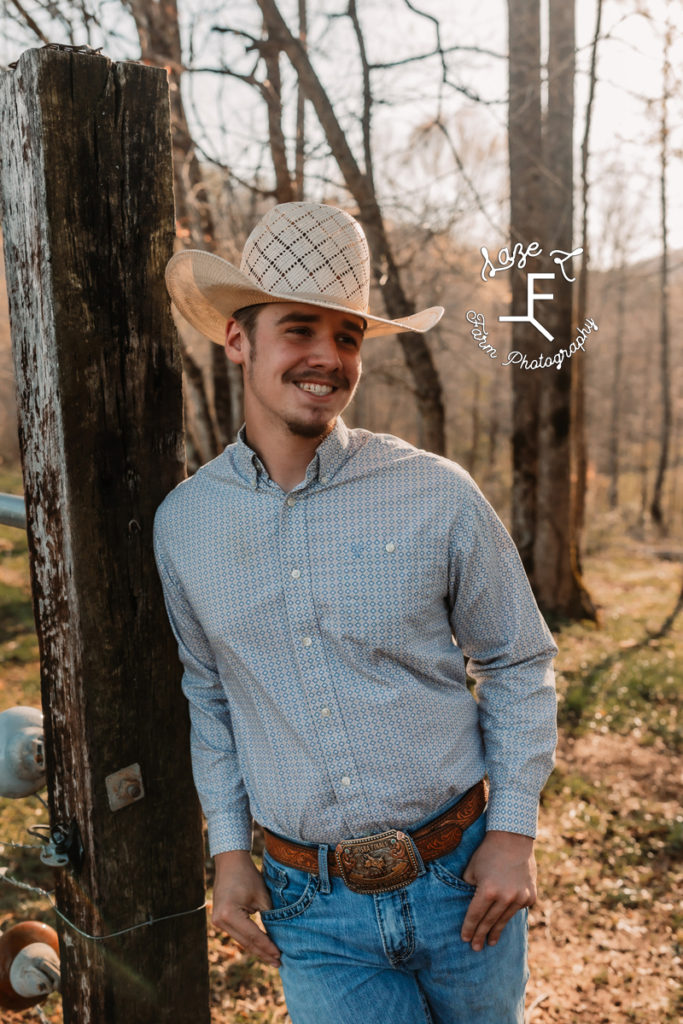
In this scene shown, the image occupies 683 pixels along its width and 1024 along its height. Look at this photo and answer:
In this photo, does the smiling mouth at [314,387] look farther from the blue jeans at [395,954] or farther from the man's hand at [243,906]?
the man's hand at [243,906]

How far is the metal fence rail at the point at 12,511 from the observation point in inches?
79.8

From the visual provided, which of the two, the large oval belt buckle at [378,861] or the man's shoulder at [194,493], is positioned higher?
the man's shoulder at [194,493]

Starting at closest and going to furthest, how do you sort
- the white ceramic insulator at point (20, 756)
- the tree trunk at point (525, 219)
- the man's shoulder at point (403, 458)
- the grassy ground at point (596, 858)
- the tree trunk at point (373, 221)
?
the man's shoulder at point (403, 458)
the white ceramic insulator at point (20, 756)
the grassy ground at point (596, 858)
the tree trunk at point (373, 221)
the tree trunk at point (525, 219)

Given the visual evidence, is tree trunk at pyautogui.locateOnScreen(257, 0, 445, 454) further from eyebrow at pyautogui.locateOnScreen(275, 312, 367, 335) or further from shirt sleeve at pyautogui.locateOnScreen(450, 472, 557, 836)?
shirt sleeve at pyautogui.locateOnScreen(450, 472, 557, 836)

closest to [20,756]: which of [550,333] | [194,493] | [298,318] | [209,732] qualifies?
[209,732]

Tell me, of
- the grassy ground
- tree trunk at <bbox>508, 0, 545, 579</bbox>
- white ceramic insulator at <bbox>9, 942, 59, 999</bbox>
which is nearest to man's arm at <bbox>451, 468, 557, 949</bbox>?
white ceramic insulator at <bbox>9, 942, 59, 999</bbox>

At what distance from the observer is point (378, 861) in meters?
1.74

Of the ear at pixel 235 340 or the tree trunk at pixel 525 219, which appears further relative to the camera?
the tree trunk at pixel 525 219

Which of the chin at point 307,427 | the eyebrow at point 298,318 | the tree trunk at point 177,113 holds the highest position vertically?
the tree trunk at point 177,113

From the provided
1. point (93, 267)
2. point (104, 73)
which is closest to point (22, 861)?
point (93, 267)

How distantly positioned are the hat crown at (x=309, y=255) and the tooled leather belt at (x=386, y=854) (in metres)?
1.20

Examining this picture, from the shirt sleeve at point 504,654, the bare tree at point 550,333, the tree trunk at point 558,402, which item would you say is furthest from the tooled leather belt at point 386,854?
the tree trunk at point 558,402

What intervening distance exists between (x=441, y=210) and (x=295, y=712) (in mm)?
6426

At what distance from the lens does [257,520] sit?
1883mm
